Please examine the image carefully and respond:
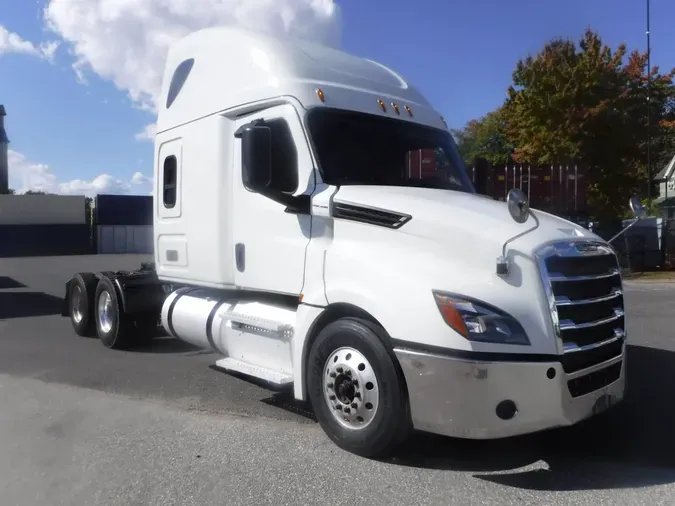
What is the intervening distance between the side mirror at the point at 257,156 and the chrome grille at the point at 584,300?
2096mm

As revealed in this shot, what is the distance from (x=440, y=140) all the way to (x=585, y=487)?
10.6 feet

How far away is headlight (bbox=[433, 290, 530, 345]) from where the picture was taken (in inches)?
157

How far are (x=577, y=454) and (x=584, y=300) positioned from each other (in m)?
1.18

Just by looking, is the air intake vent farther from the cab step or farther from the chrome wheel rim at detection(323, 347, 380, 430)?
the cab step

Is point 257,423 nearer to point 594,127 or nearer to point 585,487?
point 585,487

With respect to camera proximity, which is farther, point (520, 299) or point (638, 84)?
point (638, 84)

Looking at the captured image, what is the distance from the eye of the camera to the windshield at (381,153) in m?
5.20

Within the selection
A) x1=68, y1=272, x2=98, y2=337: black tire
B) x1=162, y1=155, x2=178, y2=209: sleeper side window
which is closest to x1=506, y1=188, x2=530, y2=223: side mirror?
x1=162, y1=155, x2=178, y2=209: sleeper side window

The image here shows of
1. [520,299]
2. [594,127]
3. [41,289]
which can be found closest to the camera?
[520,299]

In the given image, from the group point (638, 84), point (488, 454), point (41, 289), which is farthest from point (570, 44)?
point (488, 454)

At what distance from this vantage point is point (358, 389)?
4.46 meters

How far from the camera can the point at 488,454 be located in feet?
15.5

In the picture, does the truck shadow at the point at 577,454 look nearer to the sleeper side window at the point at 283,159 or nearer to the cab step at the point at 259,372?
the cab step at the point at 259,372

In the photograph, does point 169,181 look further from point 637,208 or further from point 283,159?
point 637,208
